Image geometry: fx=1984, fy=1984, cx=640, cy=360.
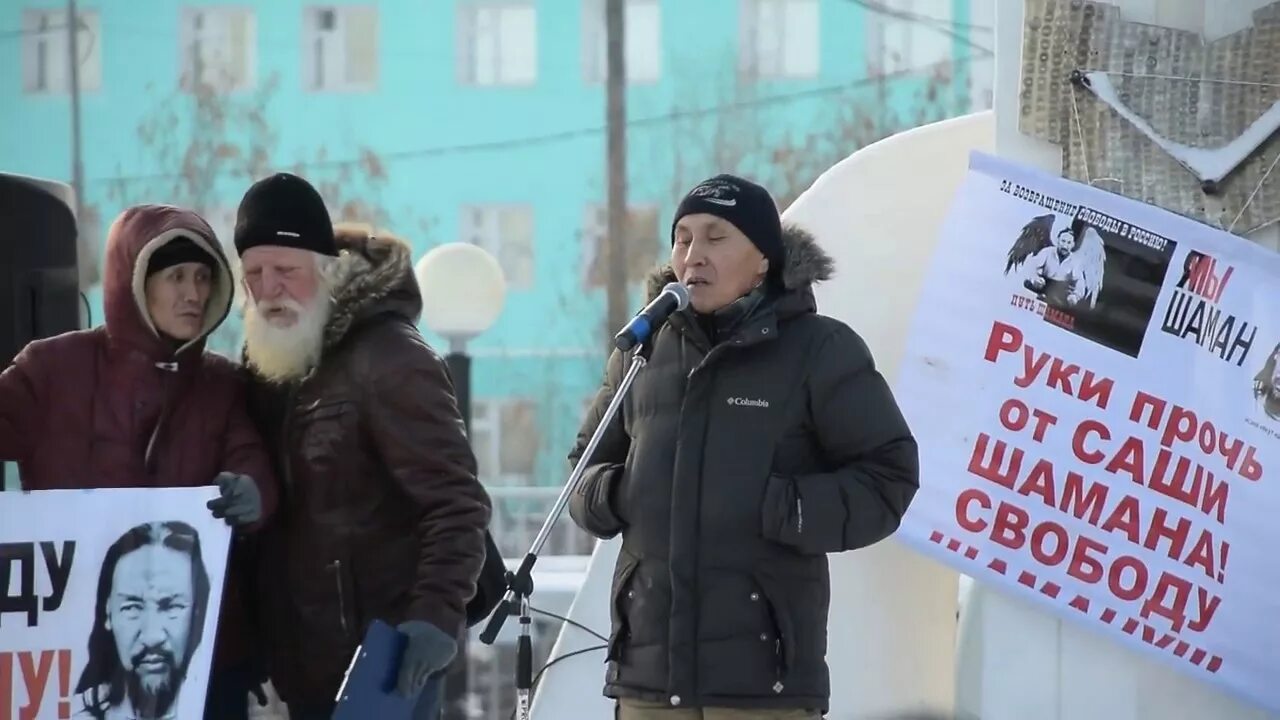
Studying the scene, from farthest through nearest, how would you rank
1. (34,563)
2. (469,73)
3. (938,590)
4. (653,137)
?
(469,73)
(653,137)
(938,590)
(34,563)

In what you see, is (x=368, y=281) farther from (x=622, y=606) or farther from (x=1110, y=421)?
(x=1110, y=421)

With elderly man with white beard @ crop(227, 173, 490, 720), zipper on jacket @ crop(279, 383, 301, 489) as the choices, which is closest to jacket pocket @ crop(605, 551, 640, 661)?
elderly man with white beard @ crop(227, 173, 490, 720)

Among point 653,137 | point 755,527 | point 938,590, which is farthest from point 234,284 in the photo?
point 653,137

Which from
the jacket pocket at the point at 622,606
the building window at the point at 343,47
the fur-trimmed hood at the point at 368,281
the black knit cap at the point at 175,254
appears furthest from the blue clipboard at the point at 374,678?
the building window at the point at 343,47

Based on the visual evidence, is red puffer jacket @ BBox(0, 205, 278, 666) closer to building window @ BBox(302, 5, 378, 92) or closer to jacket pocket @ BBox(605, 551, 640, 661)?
jacket pocket @ BBox(605, 551, 640, 661)

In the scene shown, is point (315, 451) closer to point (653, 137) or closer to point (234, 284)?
point (234, 284)

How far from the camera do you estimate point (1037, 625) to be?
207 inches

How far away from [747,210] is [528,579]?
0.86 metres

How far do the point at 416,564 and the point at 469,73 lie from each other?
66.0 feet

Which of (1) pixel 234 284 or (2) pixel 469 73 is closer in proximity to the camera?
(1) pixel 234 284

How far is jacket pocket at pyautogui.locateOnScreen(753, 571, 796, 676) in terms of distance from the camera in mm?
3768

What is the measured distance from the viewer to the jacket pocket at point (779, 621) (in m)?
3.77

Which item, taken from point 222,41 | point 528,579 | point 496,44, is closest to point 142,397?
point 528,579

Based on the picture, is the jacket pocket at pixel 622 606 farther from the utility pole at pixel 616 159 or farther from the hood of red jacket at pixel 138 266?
the utility pole at pixel 616 159
